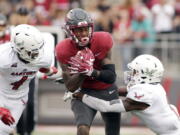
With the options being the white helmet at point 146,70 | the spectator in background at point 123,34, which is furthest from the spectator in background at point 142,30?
the white helmet at point 146,70

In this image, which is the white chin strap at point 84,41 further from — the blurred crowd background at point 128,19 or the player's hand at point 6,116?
the blurred crowd background at point 128,19

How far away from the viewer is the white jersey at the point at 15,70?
26.8ft

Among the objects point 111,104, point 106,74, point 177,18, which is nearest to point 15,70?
point 106,74

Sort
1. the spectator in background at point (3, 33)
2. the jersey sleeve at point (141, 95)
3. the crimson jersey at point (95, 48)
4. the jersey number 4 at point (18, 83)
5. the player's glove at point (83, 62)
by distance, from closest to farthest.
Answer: the jersey sleeve at point (141, 95), the player's glove at point (83, 62), the crimson jersey at point (95, 48), the jersey number 4 at point (18, 83), the spectator in background at point (3, 33)

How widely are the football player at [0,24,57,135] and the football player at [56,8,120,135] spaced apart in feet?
1.00

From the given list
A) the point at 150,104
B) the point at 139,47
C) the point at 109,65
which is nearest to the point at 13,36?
the point at 109,65

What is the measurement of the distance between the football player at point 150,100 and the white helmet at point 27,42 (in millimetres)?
988

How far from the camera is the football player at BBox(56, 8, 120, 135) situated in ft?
26.1

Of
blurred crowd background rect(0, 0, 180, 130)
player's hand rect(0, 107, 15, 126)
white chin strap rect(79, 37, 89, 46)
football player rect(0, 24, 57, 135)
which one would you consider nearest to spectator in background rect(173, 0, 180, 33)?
blurred crowd background rect(0, 0, 180, 130)

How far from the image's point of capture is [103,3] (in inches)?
592

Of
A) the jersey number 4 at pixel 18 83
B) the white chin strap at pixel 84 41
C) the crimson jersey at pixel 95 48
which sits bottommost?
the jersey number 4 at pixel 18 83

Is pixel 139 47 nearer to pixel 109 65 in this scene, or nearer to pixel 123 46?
pixel 123 46

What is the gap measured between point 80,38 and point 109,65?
44 cm

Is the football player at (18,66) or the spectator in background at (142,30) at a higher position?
the football player at (18,66)
